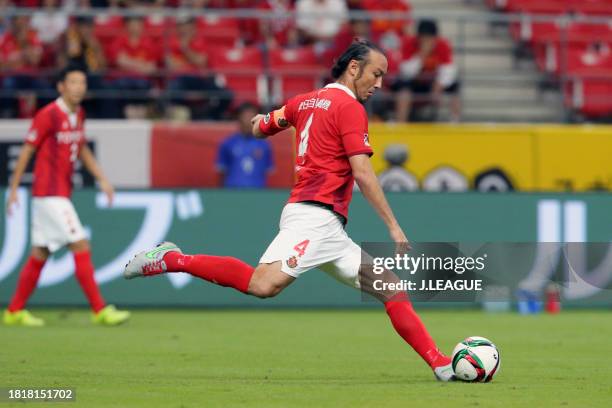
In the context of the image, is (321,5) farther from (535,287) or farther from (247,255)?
(535,287)

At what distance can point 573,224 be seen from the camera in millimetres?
15258

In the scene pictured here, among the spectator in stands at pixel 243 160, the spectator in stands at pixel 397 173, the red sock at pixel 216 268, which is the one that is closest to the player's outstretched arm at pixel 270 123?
the red sock at pixel 216 268

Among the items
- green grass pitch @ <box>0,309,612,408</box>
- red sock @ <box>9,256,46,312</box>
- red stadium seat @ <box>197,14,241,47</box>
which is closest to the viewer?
green grass pitch @ <box>0,309,612,408</box>

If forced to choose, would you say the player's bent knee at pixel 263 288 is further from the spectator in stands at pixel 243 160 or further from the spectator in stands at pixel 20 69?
the spectator in stands at pixel 20 69

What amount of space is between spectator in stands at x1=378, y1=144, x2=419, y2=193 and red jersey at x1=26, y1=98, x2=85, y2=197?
17.7 feet

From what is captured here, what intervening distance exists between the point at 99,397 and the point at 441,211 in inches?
339

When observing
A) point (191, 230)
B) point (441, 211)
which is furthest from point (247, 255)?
point (441, 211)

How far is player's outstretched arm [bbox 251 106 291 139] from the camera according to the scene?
28.0ft

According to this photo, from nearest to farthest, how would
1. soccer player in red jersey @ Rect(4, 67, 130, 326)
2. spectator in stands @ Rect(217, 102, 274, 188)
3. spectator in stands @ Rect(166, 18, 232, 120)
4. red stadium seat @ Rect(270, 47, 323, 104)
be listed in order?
soccer player in red jersey @ Rect(4, 67, 130, 326) → spectator in stands @ Rect(217, 102, 274, 188) → spectator in stands @ Rect(166, 18, 232, 120) → red stadium seat @ Rect(270, 47, 323, 104)

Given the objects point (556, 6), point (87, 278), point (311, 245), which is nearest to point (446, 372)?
point (311, 245)

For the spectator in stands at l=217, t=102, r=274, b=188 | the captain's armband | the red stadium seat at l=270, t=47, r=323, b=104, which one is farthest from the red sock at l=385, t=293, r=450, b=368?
the red stadium seat at l=270, t=47, r=323, b=104

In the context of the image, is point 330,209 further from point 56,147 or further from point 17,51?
point 17,51

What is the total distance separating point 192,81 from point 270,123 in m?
9.03

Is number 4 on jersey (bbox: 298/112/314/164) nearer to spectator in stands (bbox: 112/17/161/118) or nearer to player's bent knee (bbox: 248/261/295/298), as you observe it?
player's bent knee (bbox: 248/261/295/298)
